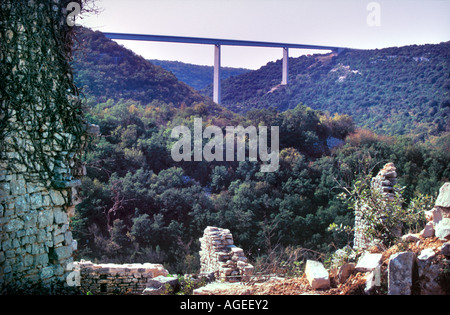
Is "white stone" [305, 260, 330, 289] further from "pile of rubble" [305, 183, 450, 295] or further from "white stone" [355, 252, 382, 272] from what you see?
"white stone" [355, 252, 382, 272]

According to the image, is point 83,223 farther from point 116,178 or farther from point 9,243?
point 9,243

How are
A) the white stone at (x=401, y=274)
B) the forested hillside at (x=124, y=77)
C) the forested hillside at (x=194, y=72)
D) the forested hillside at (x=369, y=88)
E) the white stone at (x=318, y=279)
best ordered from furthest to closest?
the forested hillside at (x=194, y=72) < the forested hillside at (x=124, y=77) < the forested hillside at (x=369, y=88) < the white stone at (x=318, y=279) < the white stone at (x=401, y=274)

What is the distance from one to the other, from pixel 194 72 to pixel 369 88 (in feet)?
55.2

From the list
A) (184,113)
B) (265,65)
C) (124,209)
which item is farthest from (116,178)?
(265,65)

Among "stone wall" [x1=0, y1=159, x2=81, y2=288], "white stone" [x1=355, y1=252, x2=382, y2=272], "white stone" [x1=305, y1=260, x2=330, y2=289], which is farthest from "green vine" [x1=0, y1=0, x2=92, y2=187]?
"white stone" [x1=355, y1=252, x2=382, y2=272]

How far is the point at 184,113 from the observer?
21922 mm

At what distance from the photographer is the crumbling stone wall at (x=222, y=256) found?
7617 mm

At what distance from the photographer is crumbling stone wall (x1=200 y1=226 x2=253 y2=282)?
25.0 ft

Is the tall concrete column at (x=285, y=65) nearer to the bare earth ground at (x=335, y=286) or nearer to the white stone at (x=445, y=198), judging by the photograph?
the white stone at (x=445, y=198)

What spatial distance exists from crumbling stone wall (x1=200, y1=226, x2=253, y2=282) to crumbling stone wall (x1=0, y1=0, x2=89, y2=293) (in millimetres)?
4221

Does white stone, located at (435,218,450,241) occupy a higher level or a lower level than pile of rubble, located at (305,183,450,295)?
higher

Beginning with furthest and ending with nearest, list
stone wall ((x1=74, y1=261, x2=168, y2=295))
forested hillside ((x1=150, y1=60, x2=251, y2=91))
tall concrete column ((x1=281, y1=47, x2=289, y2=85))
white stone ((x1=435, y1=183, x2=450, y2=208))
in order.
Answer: forested hillside ((x1=150, y1=60, x2=251, y2=91))
tall concrete column ((x1=281, y1=47, x2=289, y2=85))
stone wall ((x1=74, y1=261, x2=168, y2=295))
white stone ((x1=435, y1=183, x2=450, y2=208))

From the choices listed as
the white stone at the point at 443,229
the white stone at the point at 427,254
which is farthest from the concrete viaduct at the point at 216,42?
the white stone at the point at 427,254

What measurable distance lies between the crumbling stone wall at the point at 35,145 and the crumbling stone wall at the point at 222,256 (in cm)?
422
